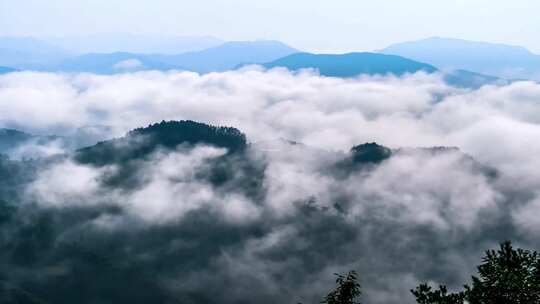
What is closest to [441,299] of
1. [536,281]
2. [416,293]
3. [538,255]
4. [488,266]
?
[416,293]

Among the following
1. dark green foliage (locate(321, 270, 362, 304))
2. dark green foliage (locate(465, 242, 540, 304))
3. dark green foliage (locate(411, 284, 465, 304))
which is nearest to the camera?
dark green foliage (locate(465, 242, 540, 304))

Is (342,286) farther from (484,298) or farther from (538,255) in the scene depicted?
(538,255)

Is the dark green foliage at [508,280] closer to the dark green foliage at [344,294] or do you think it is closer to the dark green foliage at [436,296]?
the dark green foliage at [436,296]

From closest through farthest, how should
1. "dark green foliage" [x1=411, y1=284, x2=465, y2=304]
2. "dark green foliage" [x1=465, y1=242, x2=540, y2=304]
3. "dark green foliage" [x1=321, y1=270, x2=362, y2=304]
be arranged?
1. "dark green foliage" [x1=465, y1=242, x2=540, y2=304]
2. "dark green foliage" [x1=411, y1=284, x2=465, y2=304]
3. "dark green foliage" [x1=321, y1=270, x2=362, y2=304]

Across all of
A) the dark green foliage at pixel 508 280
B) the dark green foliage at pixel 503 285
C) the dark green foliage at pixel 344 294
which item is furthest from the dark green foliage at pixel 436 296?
the dark green foliage at pixel 344 294

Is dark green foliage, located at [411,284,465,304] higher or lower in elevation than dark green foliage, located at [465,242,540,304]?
lower

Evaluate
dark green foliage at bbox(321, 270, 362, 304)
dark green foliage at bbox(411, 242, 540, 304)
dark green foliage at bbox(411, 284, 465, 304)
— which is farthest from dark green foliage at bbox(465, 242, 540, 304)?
dark green foliage at bbox(321, 270, 362, 304)

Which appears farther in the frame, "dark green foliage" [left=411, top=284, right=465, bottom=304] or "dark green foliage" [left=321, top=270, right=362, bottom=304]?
"dark green foliage" [left=321, top=270, right=362, bottom=304]

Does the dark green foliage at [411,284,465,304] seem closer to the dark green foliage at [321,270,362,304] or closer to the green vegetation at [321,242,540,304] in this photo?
the green vegetation at [321,242,540,304]
